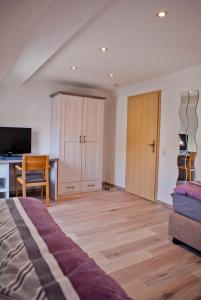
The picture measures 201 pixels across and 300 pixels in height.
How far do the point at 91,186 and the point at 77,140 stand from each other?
1014mm

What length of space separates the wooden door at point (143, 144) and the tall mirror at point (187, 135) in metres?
0.49

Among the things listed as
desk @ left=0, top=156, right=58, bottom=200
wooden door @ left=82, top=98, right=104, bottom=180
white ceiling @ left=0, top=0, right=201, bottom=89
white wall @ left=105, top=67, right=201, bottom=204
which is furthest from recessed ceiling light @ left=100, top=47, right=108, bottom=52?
desk @ left=0, top=156, right=58, bottom=200

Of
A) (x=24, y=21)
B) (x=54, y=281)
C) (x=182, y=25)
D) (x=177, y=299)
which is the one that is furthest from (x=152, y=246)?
(x=24, y=21)

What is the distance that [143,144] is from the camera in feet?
14.3

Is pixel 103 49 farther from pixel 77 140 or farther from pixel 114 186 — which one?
pixel 114 186

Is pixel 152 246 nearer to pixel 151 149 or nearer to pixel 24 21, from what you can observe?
pixel 151 149

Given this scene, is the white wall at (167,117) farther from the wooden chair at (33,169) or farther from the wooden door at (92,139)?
the wooden chair at (33,169)

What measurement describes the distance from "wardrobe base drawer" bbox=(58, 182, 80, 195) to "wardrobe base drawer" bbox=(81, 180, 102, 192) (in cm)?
12

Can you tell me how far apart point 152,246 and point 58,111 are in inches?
114

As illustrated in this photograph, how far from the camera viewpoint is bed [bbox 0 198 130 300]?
2.56 ft

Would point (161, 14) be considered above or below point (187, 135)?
above

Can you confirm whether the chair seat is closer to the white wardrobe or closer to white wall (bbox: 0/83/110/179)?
the white wardrobe

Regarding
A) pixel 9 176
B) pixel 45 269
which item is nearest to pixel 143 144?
pixel 9 176

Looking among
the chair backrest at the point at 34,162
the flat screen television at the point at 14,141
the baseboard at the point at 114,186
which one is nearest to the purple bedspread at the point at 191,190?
the chair backrest at the point at 34,162
